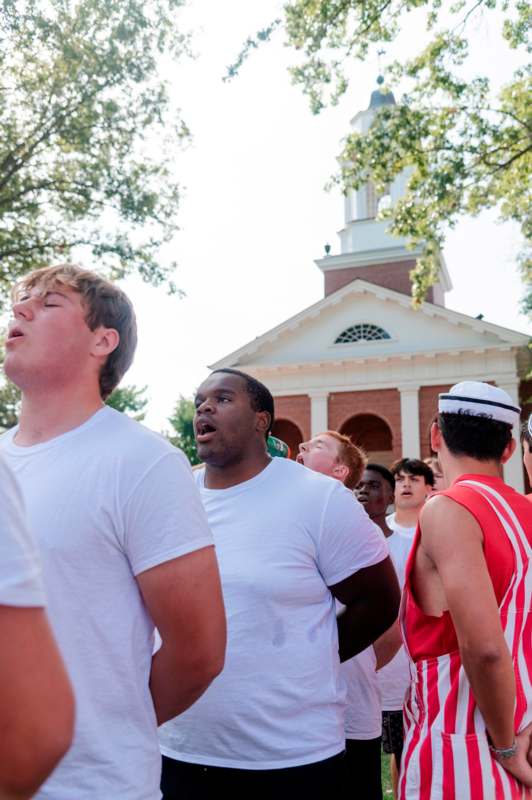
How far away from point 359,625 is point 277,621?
0.47 meters

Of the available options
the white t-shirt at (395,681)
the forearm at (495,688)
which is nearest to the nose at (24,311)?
the forearm at (495,688)

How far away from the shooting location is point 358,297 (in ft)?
92.1

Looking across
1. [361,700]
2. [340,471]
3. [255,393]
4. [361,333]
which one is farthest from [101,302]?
[361,333]

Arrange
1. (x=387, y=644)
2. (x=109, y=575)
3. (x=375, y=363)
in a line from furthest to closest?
(x=375, y=363)
(x=387, y=644)
(x=109, y=575)

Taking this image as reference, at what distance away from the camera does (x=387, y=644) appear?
3881 millimetres

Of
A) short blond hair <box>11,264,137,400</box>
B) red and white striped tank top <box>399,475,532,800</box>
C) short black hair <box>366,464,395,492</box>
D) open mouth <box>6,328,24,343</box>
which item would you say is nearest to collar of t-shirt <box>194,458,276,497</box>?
red and white striped tank top <box>399,475,532,800</box>

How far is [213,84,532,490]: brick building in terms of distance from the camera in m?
25.5

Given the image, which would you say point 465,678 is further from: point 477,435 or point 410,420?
point 410,420

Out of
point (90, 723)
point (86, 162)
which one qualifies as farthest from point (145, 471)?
point (86, 162)

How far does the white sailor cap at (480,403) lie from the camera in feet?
8.46

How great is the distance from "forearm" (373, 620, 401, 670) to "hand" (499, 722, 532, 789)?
4.94ft

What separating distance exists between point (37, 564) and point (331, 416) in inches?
1026

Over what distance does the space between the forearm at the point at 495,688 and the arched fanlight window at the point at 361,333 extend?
25659mm

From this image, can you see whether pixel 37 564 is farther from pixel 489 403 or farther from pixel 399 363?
pixel 399 363
